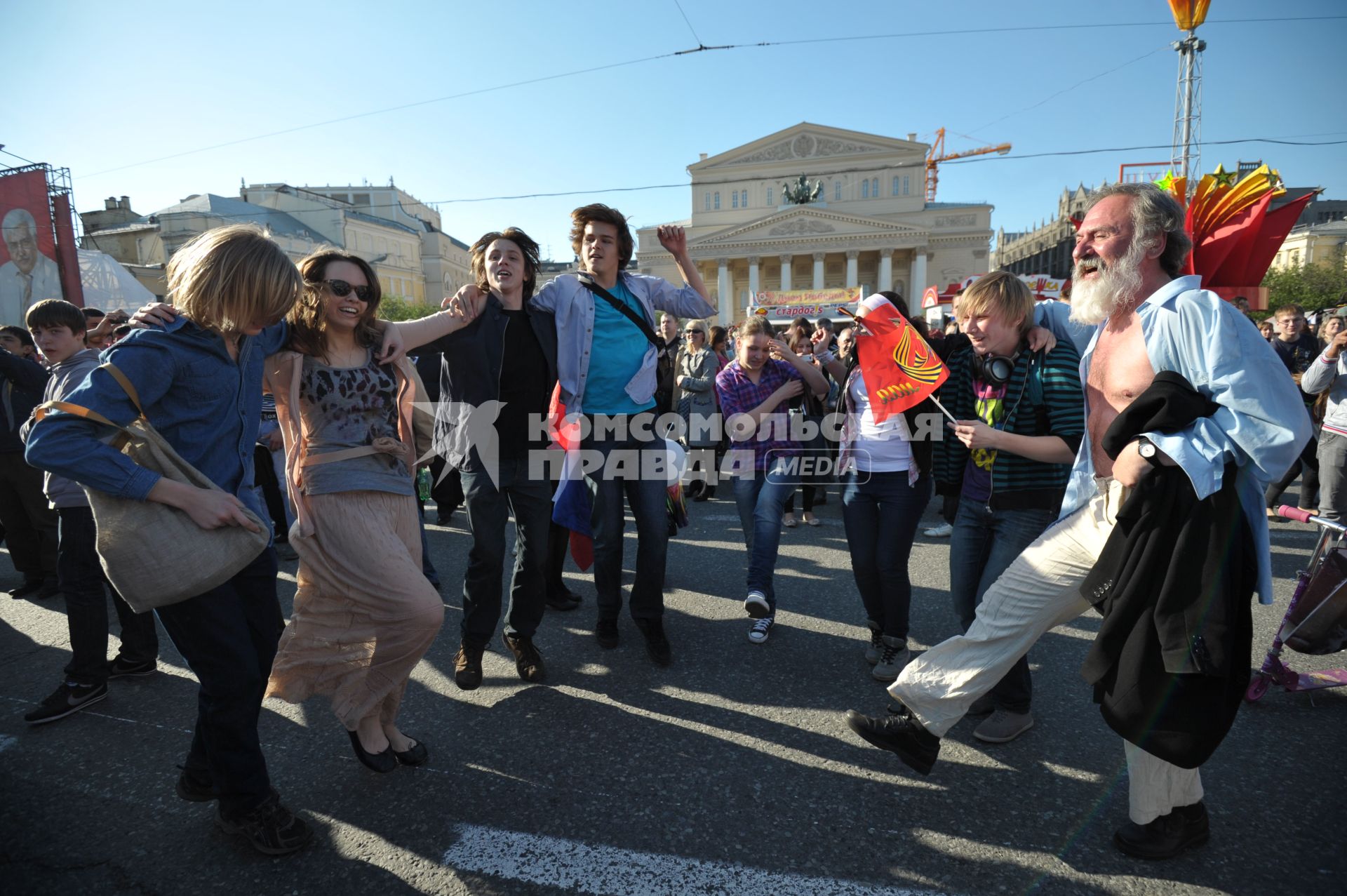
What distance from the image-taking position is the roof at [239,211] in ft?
165

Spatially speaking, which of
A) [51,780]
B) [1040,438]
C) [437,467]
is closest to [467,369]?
[437,467]

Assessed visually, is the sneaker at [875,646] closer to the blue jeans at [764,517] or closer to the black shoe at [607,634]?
the blue jeans at [764,517]

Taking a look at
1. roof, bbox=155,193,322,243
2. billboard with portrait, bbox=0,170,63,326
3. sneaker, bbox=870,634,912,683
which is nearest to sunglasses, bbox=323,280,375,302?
sneaker, bbox=870,634,912,683

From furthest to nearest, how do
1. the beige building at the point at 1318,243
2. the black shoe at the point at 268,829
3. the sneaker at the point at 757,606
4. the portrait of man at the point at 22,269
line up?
the beige building at the point at 1318,243
the portrait of man at the point at 22,269
the sneaker at the point at 757,606
the black shoe at the point at 268,829

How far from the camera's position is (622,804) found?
2406mm

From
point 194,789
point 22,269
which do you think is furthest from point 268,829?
point 22,269

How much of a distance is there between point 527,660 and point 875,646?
1811 millimetres

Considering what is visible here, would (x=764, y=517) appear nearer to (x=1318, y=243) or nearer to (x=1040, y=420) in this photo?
(x=1040, y=420)

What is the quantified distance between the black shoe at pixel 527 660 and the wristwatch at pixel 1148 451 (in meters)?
2.74

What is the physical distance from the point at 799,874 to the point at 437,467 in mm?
3062

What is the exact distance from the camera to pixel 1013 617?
2316 mm

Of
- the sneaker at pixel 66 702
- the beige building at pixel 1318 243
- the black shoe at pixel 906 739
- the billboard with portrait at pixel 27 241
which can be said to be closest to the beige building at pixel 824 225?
the beige building at pixel 1318 243

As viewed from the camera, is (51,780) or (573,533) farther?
(573,533)

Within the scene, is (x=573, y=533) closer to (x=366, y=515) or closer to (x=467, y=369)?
(x=467, y=369)
